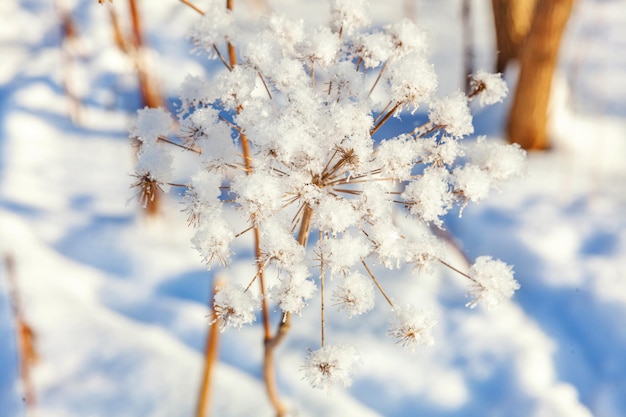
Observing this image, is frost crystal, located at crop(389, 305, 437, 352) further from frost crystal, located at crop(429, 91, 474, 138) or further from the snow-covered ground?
the snow-covered ground

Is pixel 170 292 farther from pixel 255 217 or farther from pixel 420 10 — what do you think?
pixel 420 10

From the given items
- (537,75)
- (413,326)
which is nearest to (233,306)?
(413,326)

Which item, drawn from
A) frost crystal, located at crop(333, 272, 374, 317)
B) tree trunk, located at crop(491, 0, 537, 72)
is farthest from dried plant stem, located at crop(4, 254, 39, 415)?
tree trunk, located at crop(491, 0, 537, 72)

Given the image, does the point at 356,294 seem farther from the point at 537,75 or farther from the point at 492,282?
the point at 537,75

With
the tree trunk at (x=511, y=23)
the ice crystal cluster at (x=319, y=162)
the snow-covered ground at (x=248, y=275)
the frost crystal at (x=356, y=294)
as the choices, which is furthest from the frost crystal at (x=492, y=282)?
the tree trunk at (x=511, y=23)

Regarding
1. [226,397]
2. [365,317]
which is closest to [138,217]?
[226,397]
